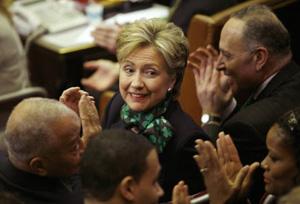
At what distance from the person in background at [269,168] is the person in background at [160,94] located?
181mm

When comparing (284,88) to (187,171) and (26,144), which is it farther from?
(26,144)

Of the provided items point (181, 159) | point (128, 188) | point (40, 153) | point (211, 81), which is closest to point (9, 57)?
point (211, 81)

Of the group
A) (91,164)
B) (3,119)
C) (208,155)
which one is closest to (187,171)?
(208,155)

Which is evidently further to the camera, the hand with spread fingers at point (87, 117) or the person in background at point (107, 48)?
the person in background at point (107, 48)

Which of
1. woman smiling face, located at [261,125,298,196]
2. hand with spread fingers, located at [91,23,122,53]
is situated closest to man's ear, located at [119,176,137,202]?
woman smiling face, located at [261,125,298,196]

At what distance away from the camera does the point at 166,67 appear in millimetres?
2793

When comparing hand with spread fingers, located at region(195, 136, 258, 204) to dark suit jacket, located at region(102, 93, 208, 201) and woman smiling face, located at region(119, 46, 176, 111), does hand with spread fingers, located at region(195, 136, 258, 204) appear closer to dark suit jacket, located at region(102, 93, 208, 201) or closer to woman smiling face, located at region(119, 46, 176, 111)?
dark suit jacket, located at region(102, 93, 208, 201)

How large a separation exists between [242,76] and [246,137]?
1.33ft

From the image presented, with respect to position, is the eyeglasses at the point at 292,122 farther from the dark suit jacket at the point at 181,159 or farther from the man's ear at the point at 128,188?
the man's ear at the point at 128,188

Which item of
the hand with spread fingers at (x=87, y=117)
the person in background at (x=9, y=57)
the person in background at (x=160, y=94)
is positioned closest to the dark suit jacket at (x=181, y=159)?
the person in background at (x=160, y=94)

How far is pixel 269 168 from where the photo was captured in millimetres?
2471

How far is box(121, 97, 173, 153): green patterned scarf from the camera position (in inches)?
108

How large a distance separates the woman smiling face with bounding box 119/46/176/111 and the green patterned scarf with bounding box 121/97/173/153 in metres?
0.02

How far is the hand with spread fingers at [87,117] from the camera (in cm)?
286
